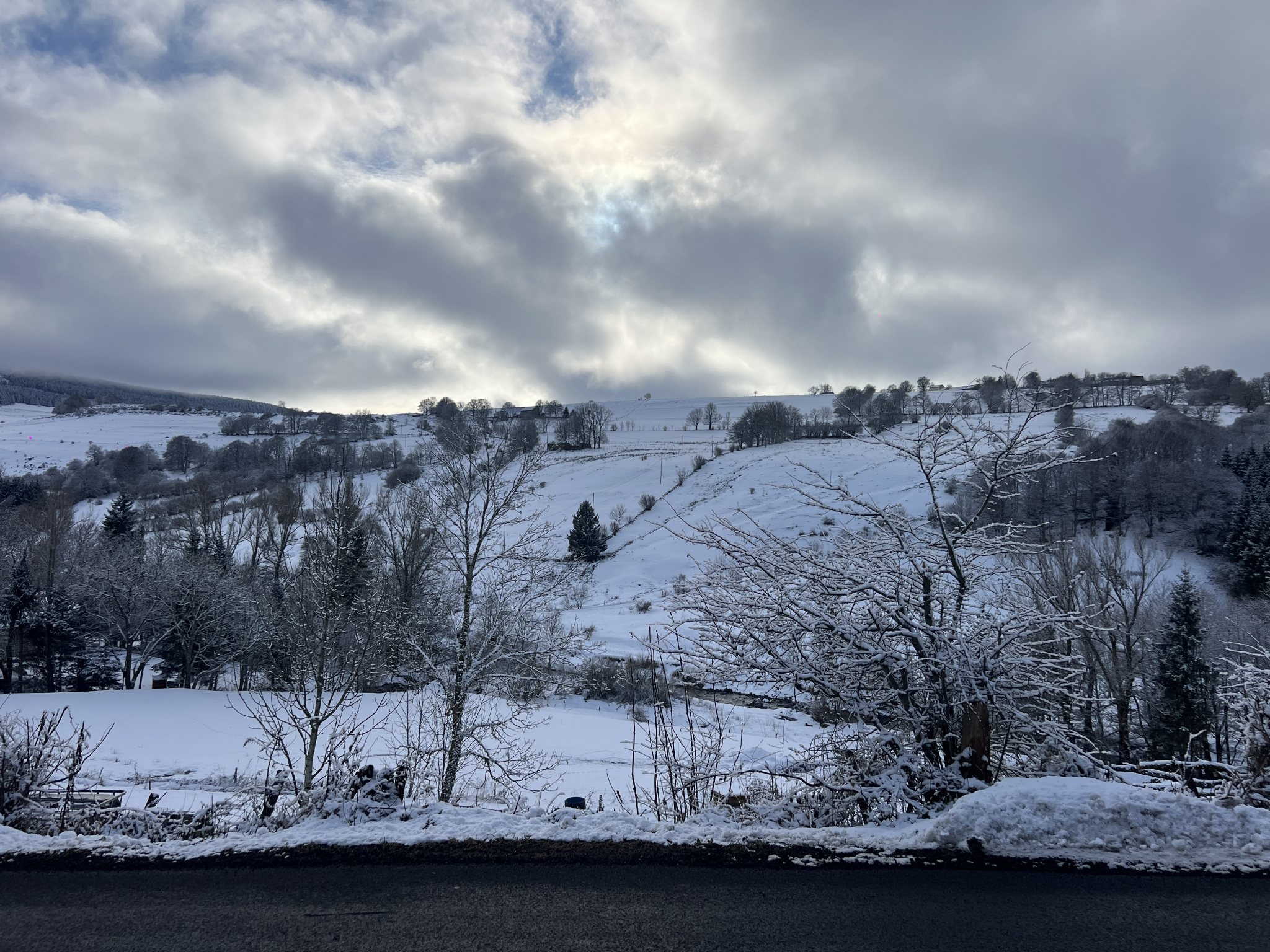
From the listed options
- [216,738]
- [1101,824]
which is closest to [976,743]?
[1101,824]

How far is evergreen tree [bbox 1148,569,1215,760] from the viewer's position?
21.0 meters

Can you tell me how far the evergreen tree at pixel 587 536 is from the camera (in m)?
51.3

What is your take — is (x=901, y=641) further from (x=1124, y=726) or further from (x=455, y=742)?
(x=1124, y=726)

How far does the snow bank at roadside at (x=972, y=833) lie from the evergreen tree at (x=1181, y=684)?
22621 mm

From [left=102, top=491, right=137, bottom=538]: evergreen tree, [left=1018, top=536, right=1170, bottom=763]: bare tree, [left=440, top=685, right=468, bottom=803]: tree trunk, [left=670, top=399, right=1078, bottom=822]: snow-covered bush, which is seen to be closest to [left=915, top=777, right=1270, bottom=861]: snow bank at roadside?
[left=670, top=399, right=1078, bottom=822]: snow-covered bush

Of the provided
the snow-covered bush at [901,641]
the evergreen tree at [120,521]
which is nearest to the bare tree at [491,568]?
the snow-covered bush at [901,641]

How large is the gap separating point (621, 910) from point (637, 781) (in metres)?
14.0

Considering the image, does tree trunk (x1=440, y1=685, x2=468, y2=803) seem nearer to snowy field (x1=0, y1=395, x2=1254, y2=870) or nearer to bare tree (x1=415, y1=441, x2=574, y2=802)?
Result: bare tree (x1=415, y1=441, x2=574, y2=802)

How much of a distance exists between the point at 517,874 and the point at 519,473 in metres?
10.6

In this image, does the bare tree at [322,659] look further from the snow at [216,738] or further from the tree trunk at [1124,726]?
the tree trunk at [1124,726]

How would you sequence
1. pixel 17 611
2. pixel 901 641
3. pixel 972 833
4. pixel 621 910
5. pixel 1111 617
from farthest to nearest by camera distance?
pixel 17 611
pixel 1111 617
pixel 901 641
pixel 972 833
pixel 621 910

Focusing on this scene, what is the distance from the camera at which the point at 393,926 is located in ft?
10.4

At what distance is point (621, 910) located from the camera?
3.35 m

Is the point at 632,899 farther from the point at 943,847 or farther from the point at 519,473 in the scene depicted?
the point at 519,473
